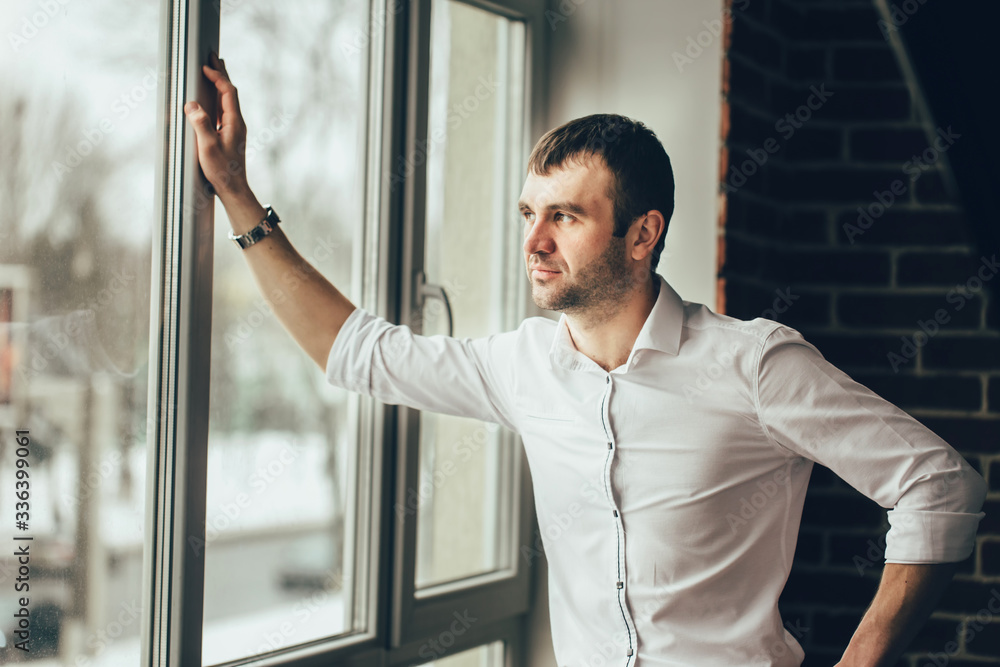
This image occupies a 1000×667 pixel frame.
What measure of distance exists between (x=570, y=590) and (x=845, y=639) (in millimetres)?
811

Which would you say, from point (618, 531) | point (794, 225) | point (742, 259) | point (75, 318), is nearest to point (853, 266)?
point (794, 225)

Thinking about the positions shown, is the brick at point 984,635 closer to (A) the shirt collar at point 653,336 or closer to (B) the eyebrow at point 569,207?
(A) the shirt collar at point 653,336

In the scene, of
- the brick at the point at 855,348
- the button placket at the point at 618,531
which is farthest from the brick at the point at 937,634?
the button placket at the point at 618,531

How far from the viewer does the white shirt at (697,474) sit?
139 cm

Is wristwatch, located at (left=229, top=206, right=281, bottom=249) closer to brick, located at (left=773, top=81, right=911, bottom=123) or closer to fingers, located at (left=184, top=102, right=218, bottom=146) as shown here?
fingers, located at (left=184, top=102, right=218, bottom=146)

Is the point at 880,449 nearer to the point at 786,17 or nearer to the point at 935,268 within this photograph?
the point at 935,268

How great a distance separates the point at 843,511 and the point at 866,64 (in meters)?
1.06

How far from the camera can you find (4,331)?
1.20 meters

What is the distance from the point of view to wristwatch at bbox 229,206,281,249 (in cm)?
148

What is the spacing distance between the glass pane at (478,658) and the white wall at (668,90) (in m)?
0.10

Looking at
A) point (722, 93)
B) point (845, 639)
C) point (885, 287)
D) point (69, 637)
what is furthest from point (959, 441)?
point (69, 637)

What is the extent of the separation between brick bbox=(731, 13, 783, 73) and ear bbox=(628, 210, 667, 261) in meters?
0.58

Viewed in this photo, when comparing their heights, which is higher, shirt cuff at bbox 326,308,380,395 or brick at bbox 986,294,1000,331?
brick at bbox 986,294,1000,331

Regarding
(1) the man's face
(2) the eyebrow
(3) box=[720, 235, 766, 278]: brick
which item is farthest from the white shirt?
(3) box=[720, 235, 766, 278]: brick
